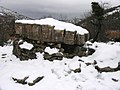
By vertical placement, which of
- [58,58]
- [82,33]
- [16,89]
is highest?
[82,33]

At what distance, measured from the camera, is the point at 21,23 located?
668 inches

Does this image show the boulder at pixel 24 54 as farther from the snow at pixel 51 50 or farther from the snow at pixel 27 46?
the snow at pixel 51 50

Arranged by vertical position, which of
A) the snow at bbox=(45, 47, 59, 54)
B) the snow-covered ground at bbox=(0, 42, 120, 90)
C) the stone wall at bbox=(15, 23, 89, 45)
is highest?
the stone wall at bbox=(15, 23, 89, 45)

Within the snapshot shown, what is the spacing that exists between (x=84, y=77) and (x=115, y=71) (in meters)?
1.60

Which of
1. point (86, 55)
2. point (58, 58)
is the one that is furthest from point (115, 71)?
point (58, 58)

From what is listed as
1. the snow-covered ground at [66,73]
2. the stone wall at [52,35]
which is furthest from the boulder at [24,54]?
the stone wall at [52,35]

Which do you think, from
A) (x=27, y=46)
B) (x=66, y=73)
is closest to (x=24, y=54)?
(x=27, y=46)

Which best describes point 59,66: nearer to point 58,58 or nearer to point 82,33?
point 58,58

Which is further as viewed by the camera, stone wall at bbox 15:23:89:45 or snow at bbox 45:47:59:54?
stone wall at bbox 15:23:89:45

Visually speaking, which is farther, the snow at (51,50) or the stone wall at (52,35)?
the stone wall at (52,35)

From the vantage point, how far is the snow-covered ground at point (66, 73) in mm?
12656

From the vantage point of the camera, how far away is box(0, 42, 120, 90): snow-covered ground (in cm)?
1266

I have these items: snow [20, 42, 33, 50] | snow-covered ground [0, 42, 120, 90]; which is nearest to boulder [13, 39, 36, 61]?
snow [20, 42, 33, 50]

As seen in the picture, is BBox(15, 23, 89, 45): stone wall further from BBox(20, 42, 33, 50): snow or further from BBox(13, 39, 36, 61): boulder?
BBox(13, 39, 36, 61): boulder
